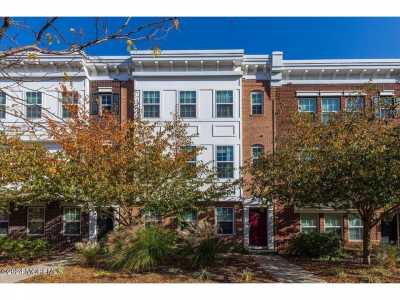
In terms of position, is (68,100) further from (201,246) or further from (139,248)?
(201,246)

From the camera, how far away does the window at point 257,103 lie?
22094 mm

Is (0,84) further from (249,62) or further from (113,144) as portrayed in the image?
(249,62)

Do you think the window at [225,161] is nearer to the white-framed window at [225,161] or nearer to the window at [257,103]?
the white-framed window at [225,161]

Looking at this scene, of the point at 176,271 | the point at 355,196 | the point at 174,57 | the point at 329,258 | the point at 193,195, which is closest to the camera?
the point at 176,271

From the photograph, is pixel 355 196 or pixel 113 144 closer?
pixel 355 196

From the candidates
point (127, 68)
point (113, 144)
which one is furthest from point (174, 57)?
point (113, 144)

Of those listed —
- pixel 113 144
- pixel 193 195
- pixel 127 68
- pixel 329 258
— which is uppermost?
pixel 127 68

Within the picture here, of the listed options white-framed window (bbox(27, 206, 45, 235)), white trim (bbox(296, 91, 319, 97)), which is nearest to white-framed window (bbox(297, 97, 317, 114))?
white trim (bbox(296, 91, 319, 97))

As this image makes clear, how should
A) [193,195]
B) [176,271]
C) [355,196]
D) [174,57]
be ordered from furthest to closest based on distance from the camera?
[174,57] → [193,195] → [355,196] → [176,271]

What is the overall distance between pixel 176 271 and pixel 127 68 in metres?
12.0

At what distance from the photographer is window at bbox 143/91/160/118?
21.8 metres

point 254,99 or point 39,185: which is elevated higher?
point 254,99

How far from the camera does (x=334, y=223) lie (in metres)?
21.3

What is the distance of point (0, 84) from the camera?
797 inches
